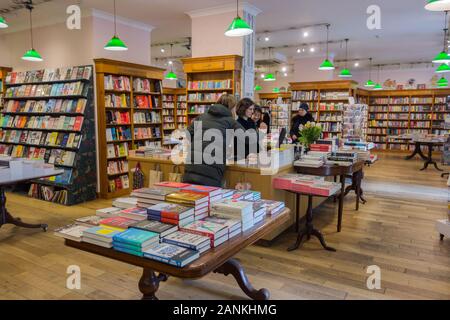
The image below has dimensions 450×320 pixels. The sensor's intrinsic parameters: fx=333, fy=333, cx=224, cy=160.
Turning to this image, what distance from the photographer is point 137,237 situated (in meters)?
1.60

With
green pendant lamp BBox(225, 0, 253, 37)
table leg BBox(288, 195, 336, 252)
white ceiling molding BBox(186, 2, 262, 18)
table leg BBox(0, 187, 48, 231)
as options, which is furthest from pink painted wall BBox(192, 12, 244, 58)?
table leg BBox(0, 187, 48, 231)

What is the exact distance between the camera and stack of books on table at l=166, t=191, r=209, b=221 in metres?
1.88

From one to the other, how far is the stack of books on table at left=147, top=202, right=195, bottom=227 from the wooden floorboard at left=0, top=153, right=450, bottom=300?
1308 millimetres

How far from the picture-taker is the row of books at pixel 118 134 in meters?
6.20

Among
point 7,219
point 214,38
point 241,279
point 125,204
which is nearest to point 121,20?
point 214,38

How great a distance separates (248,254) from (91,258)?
1.72m

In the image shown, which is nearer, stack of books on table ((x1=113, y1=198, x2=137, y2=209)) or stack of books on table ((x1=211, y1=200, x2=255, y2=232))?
stack of books on table ((x1=211, y1=200, x2=255, y2=232))

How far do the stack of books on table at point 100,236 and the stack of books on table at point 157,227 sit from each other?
12 cm

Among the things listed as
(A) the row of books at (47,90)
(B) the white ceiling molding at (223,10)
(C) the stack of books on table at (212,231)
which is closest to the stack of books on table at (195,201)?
(C) the stack of books on table at (212,231)

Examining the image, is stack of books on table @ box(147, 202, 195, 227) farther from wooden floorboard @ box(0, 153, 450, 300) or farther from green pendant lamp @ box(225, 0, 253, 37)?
green pendant lamp @ box(225, 0, 253, 37)

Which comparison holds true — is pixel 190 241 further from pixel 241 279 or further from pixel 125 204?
pixel 241 279

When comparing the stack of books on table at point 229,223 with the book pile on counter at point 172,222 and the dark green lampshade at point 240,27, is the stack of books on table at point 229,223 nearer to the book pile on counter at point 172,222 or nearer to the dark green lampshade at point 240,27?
the book pile on counter at point 172,222

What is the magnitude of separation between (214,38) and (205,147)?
13.8ft

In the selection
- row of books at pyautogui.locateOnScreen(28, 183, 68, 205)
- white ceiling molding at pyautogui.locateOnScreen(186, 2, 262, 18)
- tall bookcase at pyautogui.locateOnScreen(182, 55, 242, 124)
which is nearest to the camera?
row of books at pyautogui.locateOnScreen(28, 183, 68, 205)
